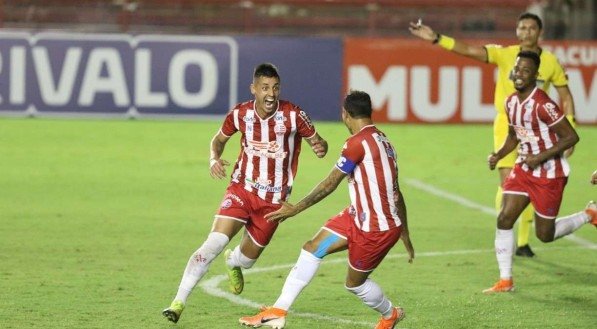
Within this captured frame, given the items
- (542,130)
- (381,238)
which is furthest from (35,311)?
(542,130)

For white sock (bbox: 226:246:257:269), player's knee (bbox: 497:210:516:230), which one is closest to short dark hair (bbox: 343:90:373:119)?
white sock (bbox: 226:246:257:269)

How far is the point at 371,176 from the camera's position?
873cm

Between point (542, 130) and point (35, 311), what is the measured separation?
169 inches

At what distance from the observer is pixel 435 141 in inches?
877

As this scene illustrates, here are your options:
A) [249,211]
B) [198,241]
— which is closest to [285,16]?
[198,241]

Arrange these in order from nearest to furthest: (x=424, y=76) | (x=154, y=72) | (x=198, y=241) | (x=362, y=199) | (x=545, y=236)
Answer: (x=362, y=199) < (x=545, y=236) < (x=198, y=241) < (x=154, y=72) < (x=424, y=76)

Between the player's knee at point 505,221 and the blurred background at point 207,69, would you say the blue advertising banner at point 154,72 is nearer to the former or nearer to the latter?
the blurred background at point 207,69

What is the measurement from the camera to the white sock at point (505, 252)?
11.0 meters

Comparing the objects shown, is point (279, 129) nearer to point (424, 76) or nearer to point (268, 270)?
point (268, 270)

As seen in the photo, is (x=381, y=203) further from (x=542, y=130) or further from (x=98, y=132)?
(x=98, y=132)

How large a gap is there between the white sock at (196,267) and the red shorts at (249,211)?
336mm

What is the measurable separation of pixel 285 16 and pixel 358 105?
1698 centimetres

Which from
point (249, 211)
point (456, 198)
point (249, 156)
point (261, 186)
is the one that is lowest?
point (456, 198)

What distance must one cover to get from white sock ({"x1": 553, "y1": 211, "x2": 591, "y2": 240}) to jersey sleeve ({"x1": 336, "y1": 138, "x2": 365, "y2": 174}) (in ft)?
11.2
